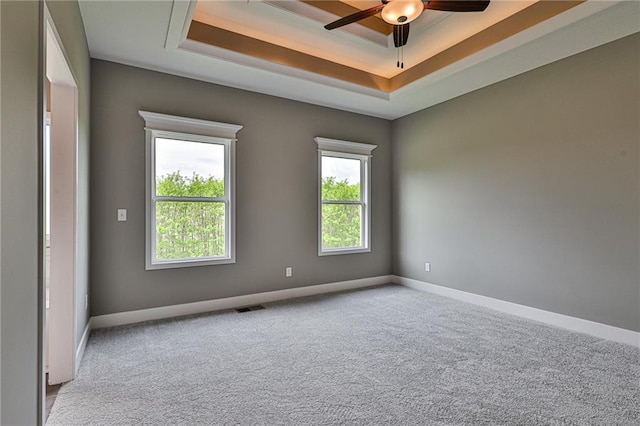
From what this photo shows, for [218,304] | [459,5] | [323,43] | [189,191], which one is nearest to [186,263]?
[218,304]

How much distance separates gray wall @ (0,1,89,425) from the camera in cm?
113

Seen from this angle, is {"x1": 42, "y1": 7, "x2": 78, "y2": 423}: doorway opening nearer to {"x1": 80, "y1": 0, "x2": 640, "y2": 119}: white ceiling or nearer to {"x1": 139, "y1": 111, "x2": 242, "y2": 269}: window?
{"x1": 80, "y1": 0, "x2": 640, "y2": 119}: white ceiling

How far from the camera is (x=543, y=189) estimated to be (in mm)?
3623

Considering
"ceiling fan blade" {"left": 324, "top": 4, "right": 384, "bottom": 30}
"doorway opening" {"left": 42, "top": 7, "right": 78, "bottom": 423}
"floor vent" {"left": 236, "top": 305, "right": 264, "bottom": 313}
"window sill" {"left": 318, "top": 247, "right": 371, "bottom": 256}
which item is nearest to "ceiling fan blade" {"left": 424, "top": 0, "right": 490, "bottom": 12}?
"ceiling fan blade" {"left": 324, "top": 4, "right": 384, "bottom": 30}

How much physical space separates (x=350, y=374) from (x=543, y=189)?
9.44 ft

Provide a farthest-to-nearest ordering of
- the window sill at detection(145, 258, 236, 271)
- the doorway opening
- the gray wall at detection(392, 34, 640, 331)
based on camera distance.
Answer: the window sill at detection(145, 258, 236, 271) → the gray wall at detection(392, 34, 640, 331) → the doorway opening

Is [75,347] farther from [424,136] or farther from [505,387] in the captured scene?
[424,136]

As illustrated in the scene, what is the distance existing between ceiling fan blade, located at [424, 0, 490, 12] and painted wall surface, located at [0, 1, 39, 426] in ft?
8.12

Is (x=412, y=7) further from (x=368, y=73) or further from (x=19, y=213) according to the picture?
(x=19, y=213)

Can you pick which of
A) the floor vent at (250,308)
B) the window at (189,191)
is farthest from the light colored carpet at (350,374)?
the window at (189,191)

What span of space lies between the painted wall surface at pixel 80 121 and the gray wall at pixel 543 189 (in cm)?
417

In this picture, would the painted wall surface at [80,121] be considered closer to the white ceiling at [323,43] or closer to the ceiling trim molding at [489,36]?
the white ceiling at [323,43]

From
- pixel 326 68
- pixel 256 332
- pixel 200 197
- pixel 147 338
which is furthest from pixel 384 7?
pixel 147 338

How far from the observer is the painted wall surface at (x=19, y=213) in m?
1.14
